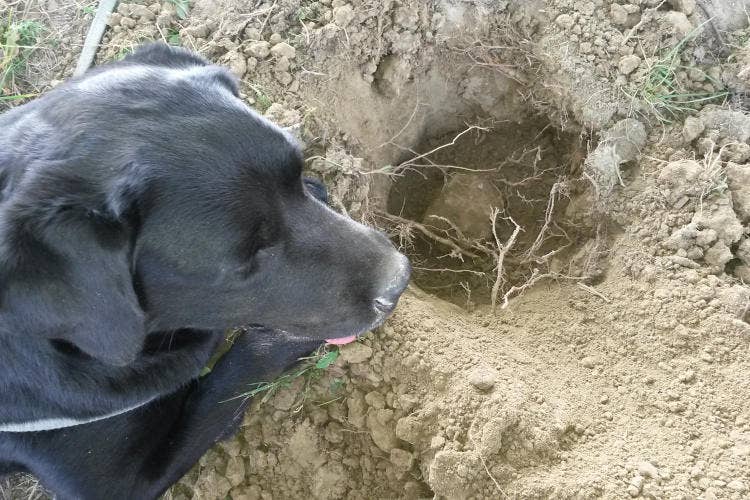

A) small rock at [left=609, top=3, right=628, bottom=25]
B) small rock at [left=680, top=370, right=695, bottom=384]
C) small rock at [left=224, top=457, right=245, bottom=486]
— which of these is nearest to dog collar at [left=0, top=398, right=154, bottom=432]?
small rock at [left=224, top=457, right=245, bottom=486]

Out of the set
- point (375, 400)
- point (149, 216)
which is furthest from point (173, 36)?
point (375, 400)

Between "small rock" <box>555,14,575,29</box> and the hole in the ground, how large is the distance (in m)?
0.52

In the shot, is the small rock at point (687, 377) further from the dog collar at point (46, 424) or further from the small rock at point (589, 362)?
the dog collar at point (46, 424)

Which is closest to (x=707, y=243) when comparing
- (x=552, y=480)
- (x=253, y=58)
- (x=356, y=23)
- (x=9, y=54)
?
(x=552, y=480)

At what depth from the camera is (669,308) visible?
2418 millimetres

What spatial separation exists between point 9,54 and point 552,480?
3.14 m

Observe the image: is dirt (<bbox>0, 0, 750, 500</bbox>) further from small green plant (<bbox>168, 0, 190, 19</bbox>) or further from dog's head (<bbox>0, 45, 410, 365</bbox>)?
dog's head (<bbox>0, 45, 410, 365</bbox>)

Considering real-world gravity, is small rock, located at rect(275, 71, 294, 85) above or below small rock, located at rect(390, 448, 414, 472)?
above

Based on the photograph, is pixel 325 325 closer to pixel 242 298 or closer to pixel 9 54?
pixel 242 298

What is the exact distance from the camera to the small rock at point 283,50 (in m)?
2.75

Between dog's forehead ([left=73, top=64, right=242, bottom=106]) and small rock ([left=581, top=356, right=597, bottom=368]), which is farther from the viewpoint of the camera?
small rock ([left=581, top=356, right=597, bottom=368])

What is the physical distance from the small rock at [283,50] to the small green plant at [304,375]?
1338 millimetres

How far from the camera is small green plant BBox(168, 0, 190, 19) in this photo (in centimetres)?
290

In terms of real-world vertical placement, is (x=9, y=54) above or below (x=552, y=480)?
above
